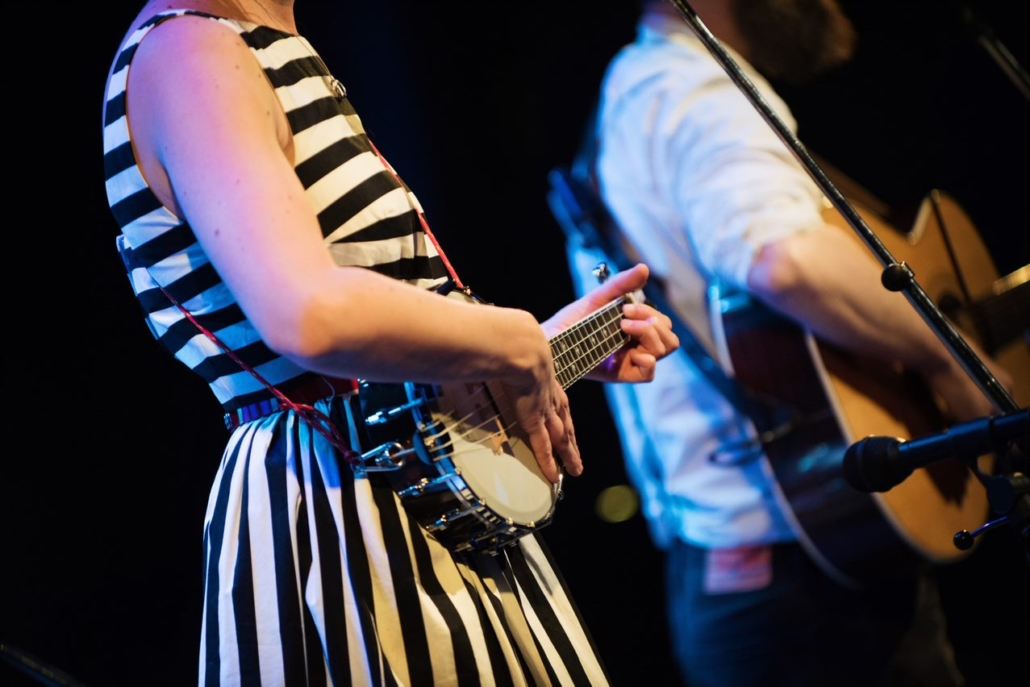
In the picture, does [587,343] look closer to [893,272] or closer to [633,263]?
[893,272]

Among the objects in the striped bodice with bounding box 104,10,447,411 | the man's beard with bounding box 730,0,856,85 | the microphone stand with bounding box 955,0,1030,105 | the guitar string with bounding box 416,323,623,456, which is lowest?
the guitar string with bounding box 416,323,623,456

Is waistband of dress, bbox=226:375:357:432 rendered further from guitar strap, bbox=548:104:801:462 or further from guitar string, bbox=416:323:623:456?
guitar strap, bbox=548:104:801:462

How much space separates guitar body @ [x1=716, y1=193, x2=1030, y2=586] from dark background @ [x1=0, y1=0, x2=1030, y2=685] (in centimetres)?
91

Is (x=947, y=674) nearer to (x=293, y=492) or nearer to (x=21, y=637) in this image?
(x=293, y=492)

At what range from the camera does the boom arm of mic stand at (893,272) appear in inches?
55.1

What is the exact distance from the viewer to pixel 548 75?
381cm

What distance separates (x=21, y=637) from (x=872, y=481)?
185cm

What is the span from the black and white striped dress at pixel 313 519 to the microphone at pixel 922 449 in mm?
500

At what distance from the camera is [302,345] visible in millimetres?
1016

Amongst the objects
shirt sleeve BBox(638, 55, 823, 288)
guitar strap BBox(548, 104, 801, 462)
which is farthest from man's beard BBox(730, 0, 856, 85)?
guitar strap BBox(548, 104, 801, 462)

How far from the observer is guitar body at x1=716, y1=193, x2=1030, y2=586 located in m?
2.36

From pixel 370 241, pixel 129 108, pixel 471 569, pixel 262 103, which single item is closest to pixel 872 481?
pixel 471 569

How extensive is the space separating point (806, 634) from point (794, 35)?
69.0 inches

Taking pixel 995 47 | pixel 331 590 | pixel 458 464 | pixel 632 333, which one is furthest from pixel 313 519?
pixel 995 47
